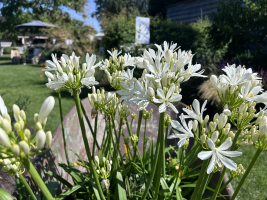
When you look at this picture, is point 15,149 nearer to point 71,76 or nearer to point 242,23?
point 71,76

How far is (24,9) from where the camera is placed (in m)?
16.9

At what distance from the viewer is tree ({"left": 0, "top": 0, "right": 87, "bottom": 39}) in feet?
52.7

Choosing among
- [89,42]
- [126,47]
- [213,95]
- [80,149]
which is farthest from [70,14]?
[80,149]

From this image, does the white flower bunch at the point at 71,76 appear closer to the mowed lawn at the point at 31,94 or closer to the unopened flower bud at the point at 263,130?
the unopened flower bud at the point at 263,130

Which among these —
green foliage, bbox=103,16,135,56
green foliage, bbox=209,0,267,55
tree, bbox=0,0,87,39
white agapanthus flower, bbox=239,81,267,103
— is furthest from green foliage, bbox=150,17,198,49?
tree, bbox=0,0,87,39

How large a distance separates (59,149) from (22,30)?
18693 millimetres

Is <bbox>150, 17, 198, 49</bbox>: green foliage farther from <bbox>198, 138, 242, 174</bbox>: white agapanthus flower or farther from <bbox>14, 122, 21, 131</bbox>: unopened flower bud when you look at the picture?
<bbox>14, 122, 21, 131</bbox>: unopened flower bud

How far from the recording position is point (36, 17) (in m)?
17.0

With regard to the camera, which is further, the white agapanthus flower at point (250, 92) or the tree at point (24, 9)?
the tree at point (24, 9)

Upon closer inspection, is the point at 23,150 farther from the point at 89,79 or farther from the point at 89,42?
the point at 89,42

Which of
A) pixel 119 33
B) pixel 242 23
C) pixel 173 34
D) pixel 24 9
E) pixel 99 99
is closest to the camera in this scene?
pixel 99 99

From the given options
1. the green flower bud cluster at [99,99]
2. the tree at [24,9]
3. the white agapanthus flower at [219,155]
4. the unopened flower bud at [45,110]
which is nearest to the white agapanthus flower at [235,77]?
the white agapanthus flower at [219,155]

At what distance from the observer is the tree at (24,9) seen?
16.1m

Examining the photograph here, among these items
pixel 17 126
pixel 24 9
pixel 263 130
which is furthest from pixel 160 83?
pixel 24 9
